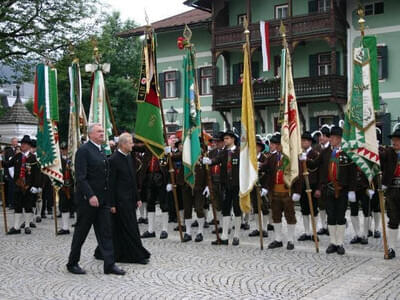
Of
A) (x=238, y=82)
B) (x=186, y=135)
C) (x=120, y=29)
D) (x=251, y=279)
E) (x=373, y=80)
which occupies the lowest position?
(x=251, y=279)

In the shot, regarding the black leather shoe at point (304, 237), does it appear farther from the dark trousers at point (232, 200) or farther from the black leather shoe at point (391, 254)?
the black leather shoe at point (391, 254)

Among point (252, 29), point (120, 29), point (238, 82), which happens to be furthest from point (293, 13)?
point (120, 29)

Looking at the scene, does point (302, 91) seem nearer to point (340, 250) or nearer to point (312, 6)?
point (312, 6)

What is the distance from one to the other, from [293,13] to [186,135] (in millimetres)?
20379

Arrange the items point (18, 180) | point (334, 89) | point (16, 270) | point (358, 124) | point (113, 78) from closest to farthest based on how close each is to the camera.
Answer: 1. point (16, 270)
2. point (358, 124)
3. point (18, 180)
4. point (334, 89)
5. point (113, 78)

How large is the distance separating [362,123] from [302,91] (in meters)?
18.8

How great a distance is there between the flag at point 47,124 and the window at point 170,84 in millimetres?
21612

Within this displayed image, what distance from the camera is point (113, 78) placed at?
3953 centimetres

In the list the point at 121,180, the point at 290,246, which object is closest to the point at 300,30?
the point at 290,246

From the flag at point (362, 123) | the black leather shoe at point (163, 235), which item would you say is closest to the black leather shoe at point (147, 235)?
the black leather shoe at point (163, 235)

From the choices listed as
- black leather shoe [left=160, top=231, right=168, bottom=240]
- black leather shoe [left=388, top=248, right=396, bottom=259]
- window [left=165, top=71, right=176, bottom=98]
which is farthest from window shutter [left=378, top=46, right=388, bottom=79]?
black leather shoe [left=388, top=248, right=396, bottom=259]

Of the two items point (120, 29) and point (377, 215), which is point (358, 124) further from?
point (120, 29)

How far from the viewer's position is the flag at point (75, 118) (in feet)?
39.5

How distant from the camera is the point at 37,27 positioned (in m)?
22.7
